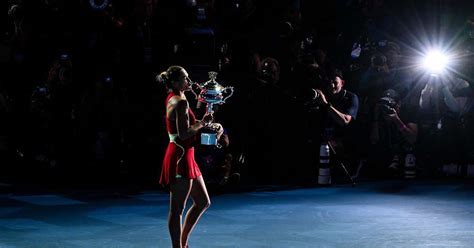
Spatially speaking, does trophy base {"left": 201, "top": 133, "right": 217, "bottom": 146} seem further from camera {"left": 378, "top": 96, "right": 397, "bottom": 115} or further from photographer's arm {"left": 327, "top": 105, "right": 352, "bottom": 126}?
camera {"left": 378, "top": 96, "right": 397, "bottom": 115}

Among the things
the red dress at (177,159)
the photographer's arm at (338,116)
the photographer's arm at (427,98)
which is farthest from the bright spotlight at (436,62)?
the red dress at (177,159)

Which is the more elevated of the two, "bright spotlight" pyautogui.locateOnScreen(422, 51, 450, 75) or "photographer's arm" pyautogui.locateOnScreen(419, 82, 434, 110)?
"bright spotlight" pyautogui.locateOnScreen(422, 51, 450, 75)

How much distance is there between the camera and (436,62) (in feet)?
49.4

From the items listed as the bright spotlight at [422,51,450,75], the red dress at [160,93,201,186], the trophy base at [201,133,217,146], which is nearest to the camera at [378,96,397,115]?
the bright spotlight at [422,51,450,75]

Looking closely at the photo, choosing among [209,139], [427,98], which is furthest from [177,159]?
[427,98]

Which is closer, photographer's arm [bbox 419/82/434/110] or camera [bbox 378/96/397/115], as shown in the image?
camera [bbox 378/96/397/115]

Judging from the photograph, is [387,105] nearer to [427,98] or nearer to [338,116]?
[427,98]

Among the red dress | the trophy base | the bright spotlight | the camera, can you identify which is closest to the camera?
the red dress

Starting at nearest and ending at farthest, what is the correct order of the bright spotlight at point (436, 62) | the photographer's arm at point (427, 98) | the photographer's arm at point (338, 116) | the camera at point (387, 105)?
the photographer's arm at point (338, 116) < the camera at point (387, 105) < the photographer's arm at point (427, 98) < the bright spotlight at point (436, 62)

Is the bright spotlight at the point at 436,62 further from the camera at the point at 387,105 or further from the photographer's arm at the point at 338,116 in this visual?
the photographer's arm at the point at 338,116

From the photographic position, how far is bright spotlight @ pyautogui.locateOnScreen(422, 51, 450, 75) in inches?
584

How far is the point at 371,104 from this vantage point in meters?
14.3

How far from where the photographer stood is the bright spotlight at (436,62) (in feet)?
48.7

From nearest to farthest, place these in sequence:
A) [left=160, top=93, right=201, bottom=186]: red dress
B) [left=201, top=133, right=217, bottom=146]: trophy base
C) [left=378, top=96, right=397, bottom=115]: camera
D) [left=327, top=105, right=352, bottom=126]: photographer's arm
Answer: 1. [left=160, top=93, right=201, bottom=186]: red dress
2. [left=201, top=133, right=217, bottom=146]: trophy base
3. [left=327, top=105, right=352, bottom=126]: photographer's arm
4. [left=378, top=96, right=397, bottom=115]: camera
